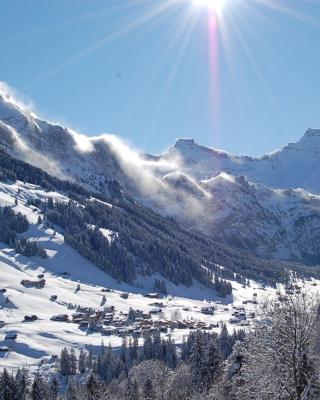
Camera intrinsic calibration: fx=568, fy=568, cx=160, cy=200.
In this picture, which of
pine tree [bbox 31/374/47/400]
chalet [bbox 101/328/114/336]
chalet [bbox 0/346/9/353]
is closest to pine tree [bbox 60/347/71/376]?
chalet [bbox 0/346/9/353]

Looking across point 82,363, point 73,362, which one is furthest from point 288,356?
point 82,363

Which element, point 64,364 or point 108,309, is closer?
point 64,364

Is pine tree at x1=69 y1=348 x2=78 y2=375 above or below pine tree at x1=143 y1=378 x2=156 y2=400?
above

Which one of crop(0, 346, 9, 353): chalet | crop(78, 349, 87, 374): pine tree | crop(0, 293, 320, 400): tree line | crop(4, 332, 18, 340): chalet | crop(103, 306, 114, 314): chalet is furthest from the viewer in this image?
crop(103, 306, 114, 314): chalet

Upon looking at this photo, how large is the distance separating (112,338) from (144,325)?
54.5 feet

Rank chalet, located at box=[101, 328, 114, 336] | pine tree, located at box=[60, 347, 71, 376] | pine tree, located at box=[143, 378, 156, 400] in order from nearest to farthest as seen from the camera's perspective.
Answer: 1. pine tree, located at box=[143, 378, 156, 400]
2. pine tree, located at box=[60, 347, 71, 376]
3. chalet, located at box=[101, 328, 114, 336]

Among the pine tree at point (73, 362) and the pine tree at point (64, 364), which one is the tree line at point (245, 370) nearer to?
the pine tree at point (64, 364)

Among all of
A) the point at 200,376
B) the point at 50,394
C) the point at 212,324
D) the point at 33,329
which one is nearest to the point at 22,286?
the point at 33,329

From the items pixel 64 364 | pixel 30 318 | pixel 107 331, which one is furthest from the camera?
pixel 107 331

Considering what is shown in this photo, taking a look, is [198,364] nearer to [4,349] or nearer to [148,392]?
[148,392]

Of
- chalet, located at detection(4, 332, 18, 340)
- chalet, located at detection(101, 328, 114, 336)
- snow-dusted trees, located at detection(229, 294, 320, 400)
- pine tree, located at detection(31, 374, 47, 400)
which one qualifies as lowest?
pine tree, located at detection(31, 374, 47, 400)

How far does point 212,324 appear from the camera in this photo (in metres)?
190

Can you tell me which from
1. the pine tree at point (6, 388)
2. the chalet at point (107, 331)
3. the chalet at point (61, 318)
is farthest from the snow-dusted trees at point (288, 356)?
the chalet at point (61, 318)

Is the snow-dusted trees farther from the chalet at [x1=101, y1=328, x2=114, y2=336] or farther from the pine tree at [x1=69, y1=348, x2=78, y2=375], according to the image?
the chalet at [x1=101, y1=328, x2=114, y2=336]
